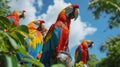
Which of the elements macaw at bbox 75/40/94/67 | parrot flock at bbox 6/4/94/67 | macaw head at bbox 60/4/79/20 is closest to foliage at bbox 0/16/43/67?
parrot flock at bbox 6/4/94/67

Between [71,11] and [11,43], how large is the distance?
5385mm

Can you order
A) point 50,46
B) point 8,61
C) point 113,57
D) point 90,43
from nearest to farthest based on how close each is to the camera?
point 8,61, point 50,46, point 90,43, point 113,57

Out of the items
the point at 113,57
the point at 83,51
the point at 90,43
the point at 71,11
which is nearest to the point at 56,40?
the point at 71,11

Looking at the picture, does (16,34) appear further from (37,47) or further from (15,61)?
(37,47)

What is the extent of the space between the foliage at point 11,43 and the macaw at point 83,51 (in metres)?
10.5

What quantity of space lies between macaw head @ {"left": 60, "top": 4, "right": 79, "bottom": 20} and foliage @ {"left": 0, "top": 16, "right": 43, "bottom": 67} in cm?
522

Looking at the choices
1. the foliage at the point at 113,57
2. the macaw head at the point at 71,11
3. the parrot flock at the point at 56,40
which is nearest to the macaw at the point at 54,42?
the parrot flock at the point at 56,40

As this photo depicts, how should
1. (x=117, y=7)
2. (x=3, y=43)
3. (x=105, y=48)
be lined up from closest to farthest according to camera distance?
1. (x=3, y=43)
2. (x=117, y=7)
3. (x=105, y=48)

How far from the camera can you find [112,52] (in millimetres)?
29047

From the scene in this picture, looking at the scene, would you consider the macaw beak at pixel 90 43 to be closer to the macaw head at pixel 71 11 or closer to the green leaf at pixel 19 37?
the macaw head at pixel 71 11

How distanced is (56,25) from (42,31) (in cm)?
156

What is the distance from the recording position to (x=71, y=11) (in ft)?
20.7

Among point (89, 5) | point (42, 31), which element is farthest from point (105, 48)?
point (42, 31)

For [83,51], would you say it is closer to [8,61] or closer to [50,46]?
[50,46]
